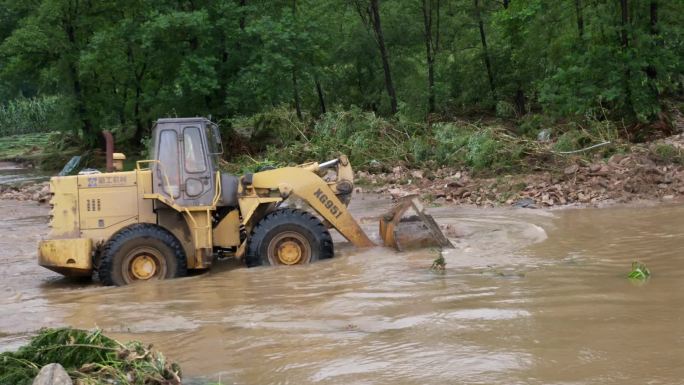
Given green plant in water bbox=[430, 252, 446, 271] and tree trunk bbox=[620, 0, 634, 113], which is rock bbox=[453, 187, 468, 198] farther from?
green plant in water bbox=[430, 252, 446, 271]

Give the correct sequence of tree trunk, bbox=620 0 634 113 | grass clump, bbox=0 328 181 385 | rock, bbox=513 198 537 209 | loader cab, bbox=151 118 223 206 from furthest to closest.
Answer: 1. tree trunk, bbox=620 0 634 113
2. rock, bbox=513 198 537 209
3. loader cab, bbox=151 118 223 206
4. grass clump, bbox=0 328 181 385

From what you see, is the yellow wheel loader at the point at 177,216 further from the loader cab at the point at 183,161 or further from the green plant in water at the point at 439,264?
the green plant in water at the point at 439,264

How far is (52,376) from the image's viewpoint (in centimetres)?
506

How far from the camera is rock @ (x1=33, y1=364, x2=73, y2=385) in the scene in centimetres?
499

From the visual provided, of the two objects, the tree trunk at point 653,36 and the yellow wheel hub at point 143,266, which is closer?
the yellow wheel hub at point 143,266

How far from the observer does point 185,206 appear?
36.1ft

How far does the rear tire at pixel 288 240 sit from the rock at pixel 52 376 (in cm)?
590

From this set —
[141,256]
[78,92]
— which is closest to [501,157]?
[141,256]

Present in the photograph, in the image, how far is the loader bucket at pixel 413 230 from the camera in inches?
453

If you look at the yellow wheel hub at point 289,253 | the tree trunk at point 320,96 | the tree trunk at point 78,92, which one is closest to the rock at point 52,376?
the yellow wheel hub at point 289,253

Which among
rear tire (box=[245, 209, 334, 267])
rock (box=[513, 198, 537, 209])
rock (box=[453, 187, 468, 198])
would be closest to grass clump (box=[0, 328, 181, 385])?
rear tire (box=[245, 209, 334, 267])

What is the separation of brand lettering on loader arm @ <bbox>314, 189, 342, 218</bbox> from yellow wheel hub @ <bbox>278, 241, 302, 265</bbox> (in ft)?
2.50

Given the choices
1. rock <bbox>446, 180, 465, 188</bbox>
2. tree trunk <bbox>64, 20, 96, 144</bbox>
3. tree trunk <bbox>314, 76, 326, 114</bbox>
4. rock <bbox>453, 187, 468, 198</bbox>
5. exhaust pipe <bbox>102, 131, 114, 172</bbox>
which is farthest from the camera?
tree trunk <bbox>314, 76, 326, 114</bbox>

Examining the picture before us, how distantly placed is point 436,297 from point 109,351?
390cm
